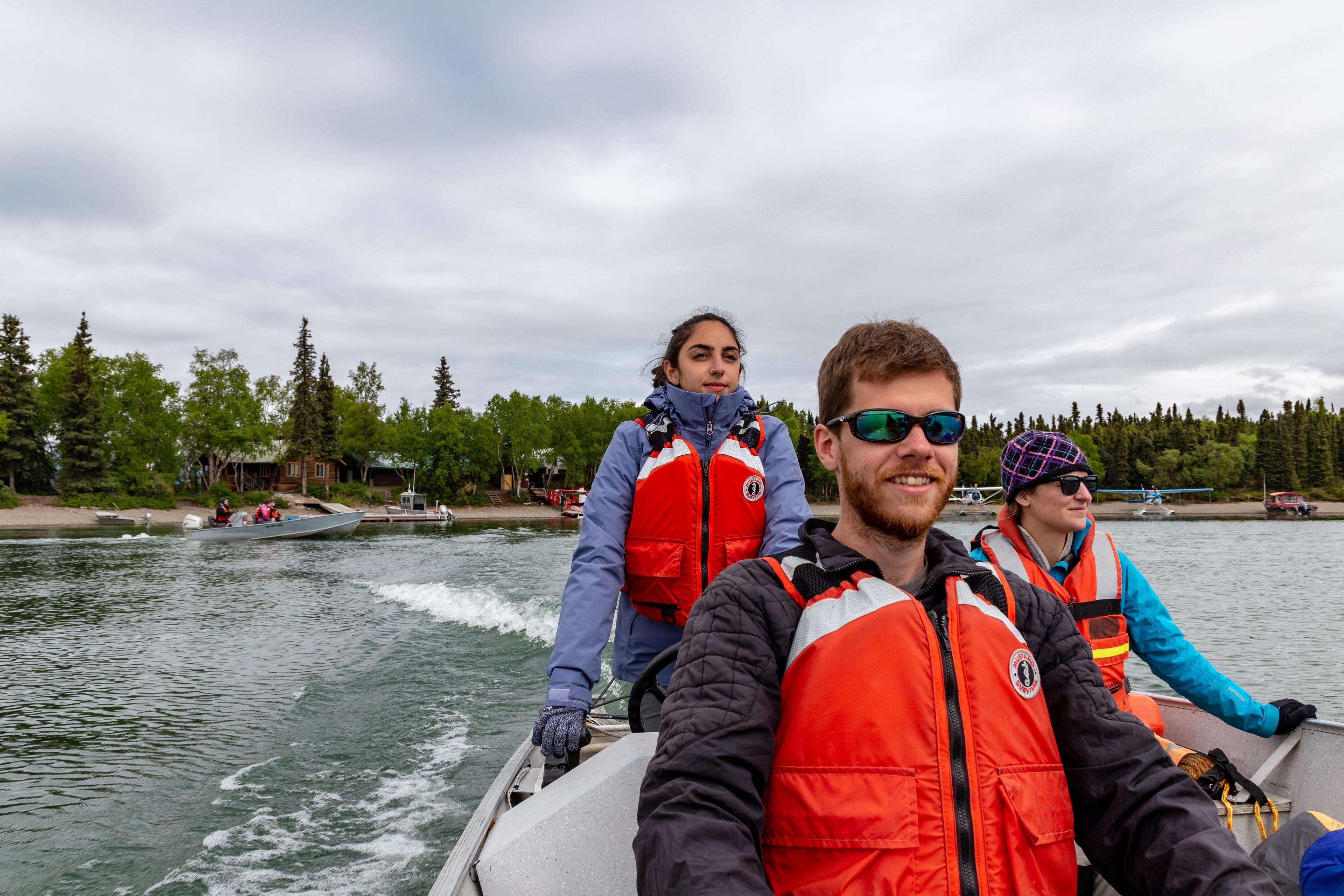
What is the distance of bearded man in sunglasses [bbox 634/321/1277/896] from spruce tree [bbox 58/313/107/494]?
205ft

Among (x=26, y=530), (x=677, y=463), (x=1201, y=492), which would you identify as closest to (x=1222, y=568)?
(x=677, y=463)

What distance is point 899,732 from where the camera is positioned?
1.46 m

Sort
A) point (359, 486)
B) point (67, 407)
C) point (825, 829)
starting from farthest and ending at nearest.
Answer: point (359, 486) → point (67, 407) → point (825, 829)

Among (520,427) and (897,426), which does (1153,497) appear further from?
(897,426)

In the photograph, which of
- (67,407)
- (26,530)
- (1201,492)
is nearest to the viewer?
(26,530)

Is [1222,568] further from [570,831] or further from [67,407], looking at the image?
[67,407]

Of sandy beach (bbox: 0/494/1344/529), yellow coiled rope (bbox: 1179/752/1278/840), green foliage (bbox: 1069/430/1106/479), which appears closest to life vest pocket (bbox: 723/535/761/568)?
yellow coiled rope (bbox: 1179/752/1278/840)

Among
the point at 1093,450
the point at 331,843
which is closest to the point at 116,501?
the point at 331,843

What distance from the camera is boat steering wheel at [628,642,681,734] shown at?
235 centimetres

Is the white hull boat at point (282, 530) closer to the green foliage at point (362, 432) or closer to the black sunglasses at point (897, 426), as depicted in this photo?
the green foliage at point (362, 432)

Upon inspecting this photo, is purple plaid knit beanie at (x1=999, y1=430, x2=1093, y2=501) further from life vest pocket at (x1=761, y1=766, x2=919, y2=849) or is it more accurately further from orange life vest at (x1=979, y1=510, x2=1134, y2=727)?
life vest pocket at (x1=761, y1=766, x2=919, y2=849)

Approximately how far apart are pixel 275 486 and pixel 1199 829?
73.4 meters

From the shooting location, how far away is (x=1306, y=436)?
3868 inches

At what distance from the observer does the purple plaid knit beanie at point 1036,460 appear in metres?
3.51
